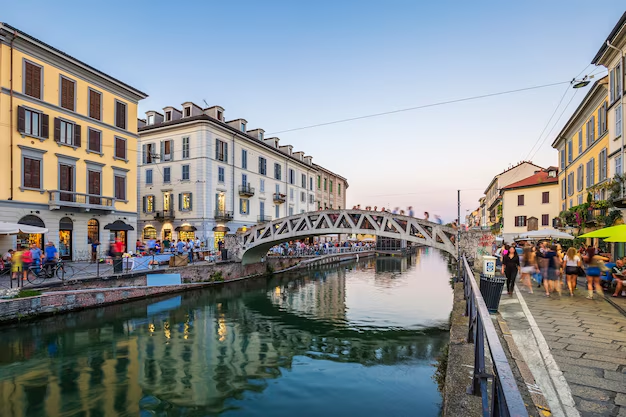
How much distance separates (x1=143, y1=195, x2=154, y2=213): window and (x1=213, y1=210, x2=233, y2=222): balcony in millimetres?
6531

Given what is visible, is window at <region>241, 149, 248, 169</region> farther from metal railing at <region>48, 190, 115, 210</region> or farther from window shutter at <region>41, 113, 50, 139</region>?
window shutter at <region>41, 113, 50, 139</region>

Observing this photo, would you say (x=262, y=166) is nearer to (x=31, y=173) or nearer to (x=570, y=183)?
(x=31, y=173)

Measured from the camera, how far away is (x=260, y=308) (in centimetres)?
1759

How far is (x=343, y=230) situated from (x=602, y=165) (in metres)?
14.0

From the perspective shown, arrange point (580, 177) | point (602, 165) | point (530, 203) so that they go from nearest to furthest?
point (602, 165) < point (580, 177) < point (530, 203)

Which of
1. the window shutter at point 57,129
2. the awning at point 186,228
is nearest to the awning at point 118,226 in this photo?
the window shutter at point 57,129

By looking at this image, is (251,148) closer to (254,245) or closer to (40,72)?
(254,245)

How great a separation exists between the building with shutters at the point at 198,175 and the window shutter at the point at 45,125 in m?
11.6

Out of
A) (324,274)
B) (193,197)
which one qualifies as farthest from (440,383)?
(193,197)

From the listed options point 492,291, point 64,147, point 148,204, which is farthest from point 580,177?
point 148,204

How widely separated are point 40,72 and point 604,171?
2983cm

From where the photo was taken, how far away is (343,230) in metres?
22.7

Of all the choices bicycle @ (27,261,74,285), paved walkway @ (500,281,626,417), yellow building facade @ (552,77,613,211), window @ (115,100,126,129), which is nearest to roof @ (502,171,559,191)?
yellow building facade @ (552,77,613,211)

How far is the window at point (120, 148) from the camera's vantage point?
24438 mm
